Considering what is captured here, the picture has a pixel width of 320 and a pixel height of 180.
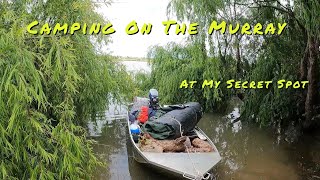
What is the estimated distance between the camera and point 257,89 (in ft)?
31.3

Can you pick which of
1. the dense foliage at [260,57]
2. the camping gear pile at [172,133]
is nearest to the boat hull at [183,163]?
the camping gear pile at [172,133]

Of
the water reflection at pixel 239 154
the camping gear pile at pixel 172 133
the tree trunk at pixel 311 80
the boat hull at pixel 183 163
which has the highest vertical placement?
the tree trunk at pixel 311 80

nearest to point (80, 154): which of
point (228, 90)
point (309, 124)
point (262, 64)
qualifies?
point (262, 64)

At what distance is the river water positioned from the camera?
7.09 metres

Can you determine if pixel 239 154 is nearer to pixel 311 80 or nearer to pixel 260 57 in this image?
pixel 311 80

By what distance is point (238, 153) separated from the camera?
28.0ft

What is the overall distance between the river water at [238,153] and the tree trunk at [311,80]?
30.3 inches

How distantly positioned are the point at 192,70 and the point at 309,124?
3913mm

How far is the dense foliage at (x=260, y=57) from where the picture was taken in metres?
7.85

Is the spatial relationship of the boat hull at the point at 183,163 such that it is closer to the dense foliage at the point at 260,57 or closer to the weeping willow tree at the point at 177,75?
the dense foliage at the point at 260,57

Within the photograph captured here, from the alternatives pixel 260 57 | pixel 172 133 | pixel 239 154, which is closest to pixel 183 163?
pixel 172 133

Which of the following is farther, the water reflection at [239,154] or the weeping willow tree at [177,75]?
the weeping willow tree at [177,75]

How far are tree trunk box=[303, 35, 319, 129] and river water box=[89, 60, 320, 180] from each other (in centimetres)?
77

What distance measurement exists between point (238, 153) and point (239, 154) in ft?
0.28
